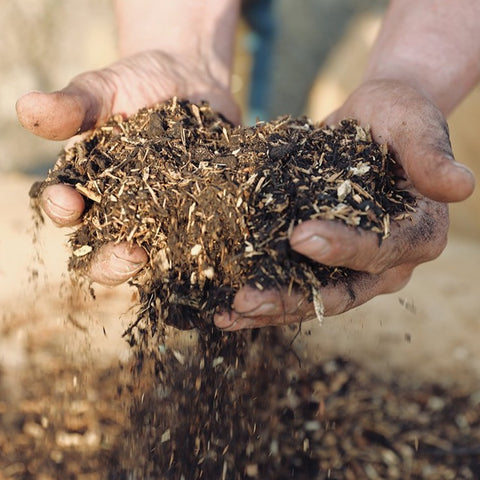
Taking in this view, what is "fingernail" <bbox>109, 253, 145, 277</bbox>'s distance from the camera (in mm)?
1569

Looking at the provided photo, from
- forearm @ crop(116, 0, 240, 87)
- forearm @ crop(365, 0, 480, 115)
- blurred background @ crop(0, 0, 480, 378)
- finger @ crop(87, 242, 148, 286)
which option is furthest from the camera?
blurred background @ crop(0, 0, 480, 378)

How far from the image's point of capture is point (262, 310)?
1378 millimetres

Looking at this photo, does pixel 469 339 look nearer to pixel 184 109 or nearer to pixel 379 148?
pixel 379 148

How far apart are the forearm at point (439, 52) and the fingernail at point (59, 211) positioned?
1235 millimetres

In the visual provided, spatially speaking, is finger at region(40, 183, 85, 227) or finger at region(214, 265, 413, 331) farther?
finger at region(40, 183, 85, 227)

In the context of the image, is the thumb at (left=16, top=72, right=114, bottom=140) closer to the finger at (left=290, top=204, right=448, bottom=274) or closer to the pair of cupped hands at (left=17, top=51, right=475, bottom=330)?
the pair of cupped hands at (left=17, top=51, right=475, bottom=330)

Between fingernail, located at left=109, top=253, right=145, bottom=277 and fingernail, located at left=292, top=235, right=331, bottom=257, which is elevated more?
fingernail, located at left=292, top=235, right=331, bottom=257

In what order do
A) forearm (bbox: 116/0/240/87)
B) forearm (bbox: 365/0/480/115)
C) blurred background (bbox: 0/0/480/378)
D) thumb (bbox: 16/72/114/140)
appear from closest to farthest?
thumb (bbox: 16/72/114/140)
forearm (bbox: 365/0/480/115)
forearm (bbox: 116/0/240/87)
blurred background (bbox: 0/0/480/378)

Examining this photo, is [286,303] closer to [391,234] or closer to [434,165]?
[391,234]

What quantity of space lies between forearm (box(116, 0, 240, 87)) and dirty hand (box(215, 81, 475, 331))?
943 mm

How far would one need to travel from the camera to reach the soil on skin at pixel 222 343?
4.85ft

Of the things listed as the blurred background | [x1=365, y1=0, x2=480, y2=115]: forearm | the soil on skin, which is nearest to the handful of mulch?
the soil on skin

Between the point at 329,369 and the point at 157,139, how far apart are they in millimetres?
1270

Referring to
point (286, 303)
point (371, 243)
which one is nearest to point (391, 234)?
point (371, 243)
